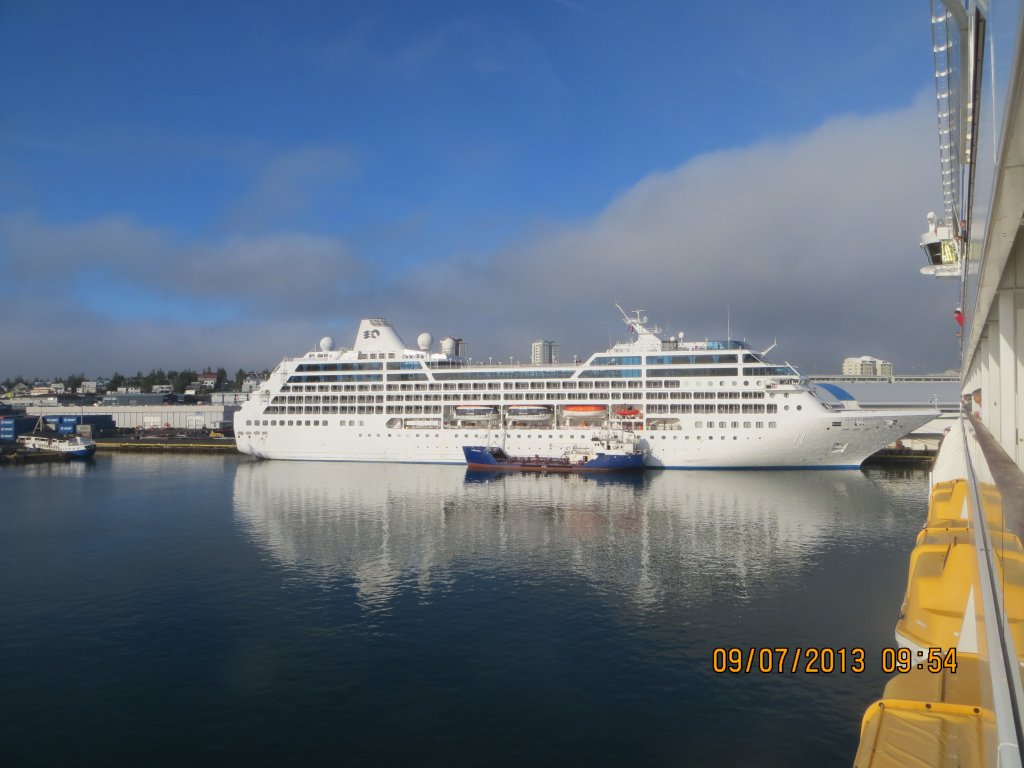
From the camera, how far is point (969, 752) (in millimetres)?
5758

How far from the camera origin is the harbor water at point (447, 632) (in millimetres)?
10773

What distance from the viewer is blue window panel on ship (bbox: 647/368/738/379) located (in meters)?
41.8

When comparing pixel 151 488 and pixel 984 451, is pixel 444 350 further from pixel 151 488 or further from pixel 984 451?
pixel 984 451

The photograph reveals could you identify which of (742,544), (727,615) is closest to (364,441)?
(742,544)

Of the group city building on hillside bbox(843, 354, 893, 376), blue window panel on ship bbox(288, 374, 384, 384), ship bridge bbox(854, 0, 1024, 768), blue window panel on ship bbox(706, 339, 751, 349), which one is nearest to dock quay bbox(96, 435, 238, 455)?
blue window panel on ship bbox(288, 374, 384, 384)

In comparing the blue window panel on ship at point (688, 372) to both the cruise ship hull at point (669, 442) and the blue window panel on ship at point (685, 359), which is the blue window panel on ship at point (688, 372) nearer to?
the blue window panel on ship at point (685, 359)

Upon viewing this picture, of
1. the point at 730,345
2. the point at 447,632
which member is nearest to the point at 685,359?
the point at 730,345

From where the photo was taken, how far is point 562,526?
26750 millimetres

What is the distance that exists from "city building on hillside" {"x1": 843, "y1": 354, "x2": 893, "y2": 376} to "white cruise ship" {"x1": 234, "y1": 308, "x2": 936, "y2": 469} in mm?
82626

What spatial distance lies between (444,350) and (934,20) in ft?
146

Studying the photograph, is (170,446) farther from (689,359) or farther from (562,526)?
(562,526)

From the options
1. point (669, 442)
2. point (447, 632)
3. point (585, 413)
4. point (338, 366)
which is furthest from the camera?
point (338, 366)

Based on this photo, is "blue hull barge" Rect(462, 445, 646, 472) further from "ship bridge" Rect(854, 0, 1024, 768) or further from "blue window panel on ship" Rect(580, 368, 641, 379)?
"ship bridge" Rect(854, 0, 1024, 768)

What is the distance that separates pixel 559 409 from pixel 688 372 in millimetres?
8951
